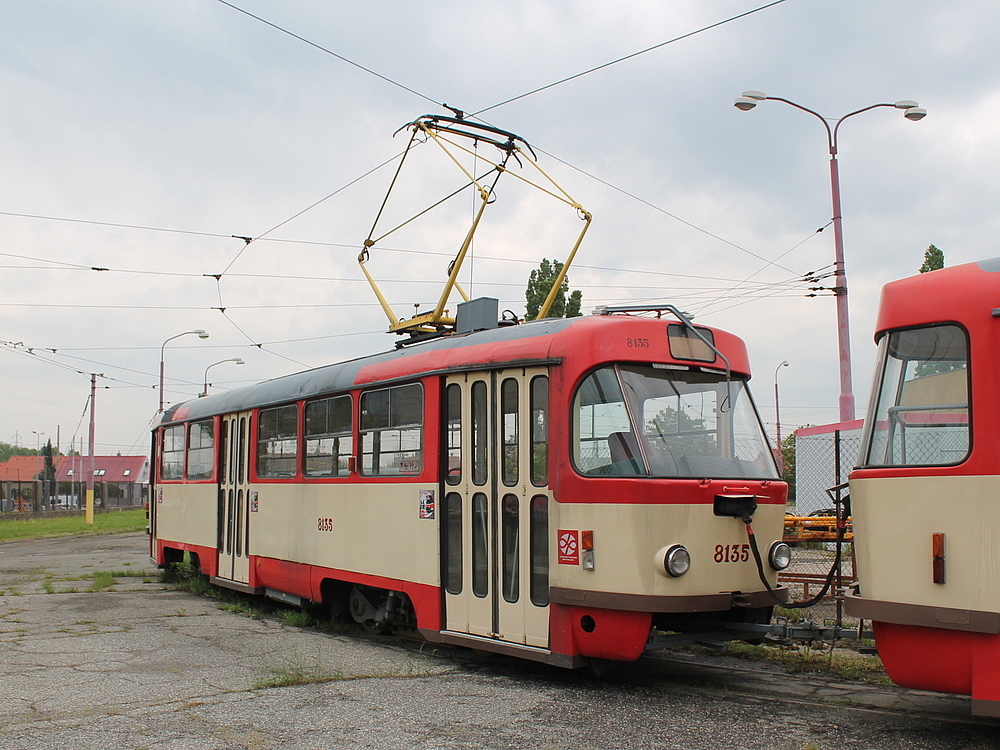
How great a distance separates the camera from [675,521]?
22.9 ft

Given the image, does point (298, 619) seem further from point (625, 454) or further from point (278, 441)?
point (625, 454)

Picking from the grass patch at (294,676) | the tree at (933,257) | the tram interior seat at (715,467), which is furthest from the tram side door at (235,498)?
the tree at (933,257)

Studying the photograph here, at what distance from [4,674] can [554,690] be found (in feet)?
14.7

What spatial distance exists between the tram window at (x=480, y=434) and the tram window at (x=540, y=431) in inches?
21.7

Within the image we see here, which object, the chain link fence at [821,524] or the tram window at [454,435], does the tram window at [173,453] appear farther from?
the chain link fence at [821,524]

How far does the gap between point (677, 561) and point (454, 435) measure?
93.4 inches

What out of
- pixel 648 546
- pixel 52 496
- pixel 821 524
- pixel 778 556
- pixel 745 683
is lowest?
pixel 52 496

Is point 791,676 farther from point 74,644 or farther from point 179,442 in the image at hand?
point 179,442

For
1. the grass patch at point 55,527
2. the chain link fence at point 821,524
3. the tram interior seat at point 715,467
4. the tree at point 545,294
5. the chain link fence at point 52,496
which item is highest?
the tree at point 545,294

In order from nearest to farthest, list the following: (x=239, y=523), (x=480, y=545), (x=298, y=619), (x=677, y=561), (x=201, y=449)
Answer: (x=677, y=561) < (x=480, y=545) < (x=298, y=619) < (x=239, y=523) < (x=201, y=449)

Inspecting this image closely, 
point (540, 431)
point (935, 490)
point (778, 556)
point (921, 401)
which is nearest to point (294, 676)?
point (540, 431)

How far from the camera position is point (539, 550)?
7.53 meters

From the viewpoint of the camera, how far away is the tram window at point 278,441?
11.5 m

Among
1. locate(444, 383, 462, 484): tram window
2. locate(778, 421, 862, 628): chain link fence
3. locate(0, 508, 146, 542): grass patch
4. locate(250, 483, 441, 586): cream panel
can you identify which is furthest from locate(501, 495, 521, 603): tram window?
locate(0, 508, 146, 542): grass patch
